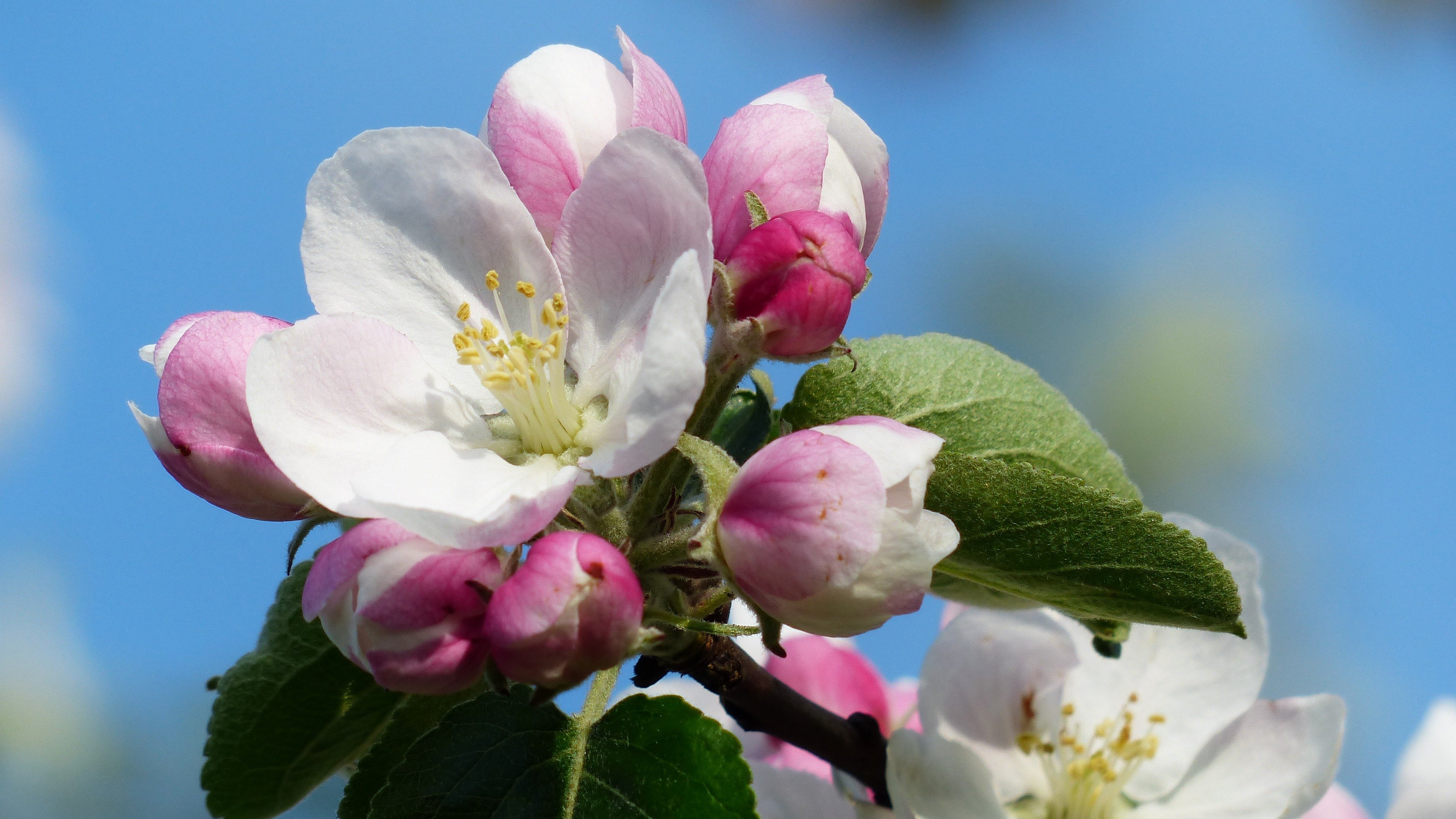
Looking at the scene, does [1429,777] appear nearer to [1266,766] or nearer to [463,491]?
[1266,766]

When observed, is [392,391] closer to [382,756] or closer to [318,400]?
[318,400]

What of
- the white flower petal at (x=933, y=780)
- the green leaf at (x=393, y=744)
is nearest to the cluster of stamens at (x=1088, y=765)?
the white flower petal at (x=933, y=780)

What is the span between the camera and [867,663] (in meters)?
1.74

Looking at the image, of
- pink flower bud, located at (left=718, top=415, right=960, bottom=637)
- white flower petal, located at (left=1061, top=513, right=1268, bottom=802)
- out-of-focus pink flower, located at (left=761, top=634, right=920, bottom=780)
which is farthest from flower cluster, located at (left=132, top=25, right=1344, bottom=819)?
out-of-focus pink flower, located at (left=761, top=634, right=920, bottom=780)

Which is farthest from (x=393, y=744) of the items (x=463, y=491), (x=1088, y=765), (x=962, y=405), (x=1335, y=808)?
(x=1335, y=808)

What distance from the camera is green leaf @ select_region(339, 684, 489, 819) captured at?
1.06 metres

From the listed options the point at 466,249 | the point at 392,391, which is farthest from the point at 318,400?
the point at 466,249

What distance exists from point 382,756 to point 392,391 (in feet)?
1.11

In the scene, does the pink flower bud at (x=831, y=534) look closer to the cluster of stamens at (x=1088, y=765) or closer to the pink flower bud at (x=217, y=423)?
the pink flower bud at (x=217, y=423)

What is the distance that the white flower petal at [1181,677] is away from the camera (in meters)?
1.43

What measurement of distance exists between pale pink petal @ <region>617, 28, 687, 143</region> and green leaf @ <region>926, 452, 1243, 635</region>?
0.39 metres

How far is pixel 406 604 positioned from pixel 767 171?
0.47 meters

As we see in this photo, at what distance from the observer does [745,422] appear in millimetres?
1265

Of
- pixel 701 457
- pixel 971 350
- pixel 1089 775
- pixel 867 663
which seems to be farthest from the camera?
pixel 867 663
